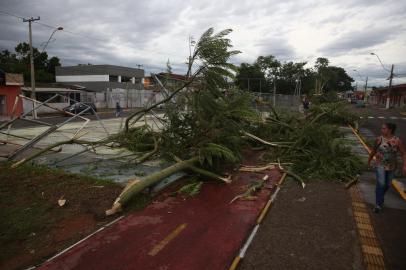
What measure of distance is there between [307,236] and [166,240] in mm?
2073

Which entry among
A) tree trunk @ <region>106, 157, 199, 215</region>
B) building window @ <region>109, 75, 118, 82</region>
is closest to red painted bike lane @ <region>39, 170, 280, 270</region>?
tree trunk @ <region>106, 157, 199, 215</region>

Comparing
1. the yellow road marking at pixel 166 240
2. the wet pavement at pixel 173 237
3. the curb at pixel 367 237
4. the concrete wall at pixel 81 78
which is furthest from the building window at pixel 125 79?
the yellow road marking at pixel 166 240

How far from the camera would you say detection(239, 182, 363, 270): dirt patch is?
3.97 metres

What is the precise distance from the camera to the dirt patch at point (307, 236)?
3969mm

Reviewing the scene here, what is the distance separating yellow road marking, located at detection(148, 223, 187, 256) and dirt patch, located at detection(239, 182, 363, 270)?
3.69 ft

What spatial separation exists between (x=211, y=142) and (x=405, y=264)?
15.0ft

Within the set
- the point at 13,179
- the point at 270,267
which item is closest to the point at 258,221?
the point at 270,267

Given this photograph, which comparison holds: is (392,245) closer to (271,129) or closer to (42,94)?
(271,129)

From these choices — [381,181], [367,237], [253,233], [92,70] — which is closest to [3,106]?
[253,233]

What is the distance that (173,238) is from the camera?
181 inches

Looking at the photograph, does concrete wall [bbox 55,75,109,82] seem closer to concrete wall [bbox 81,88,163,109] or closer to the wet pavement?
concrete wall [bbox 81,88,163,109]

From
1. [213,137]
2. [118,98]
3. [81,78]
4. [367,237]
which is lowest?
[367,237]

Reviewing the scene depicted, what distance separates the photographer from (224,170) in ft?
27.7

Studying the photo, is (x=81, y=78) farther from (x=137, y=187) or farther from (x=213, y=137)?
(x=137, y=187)
